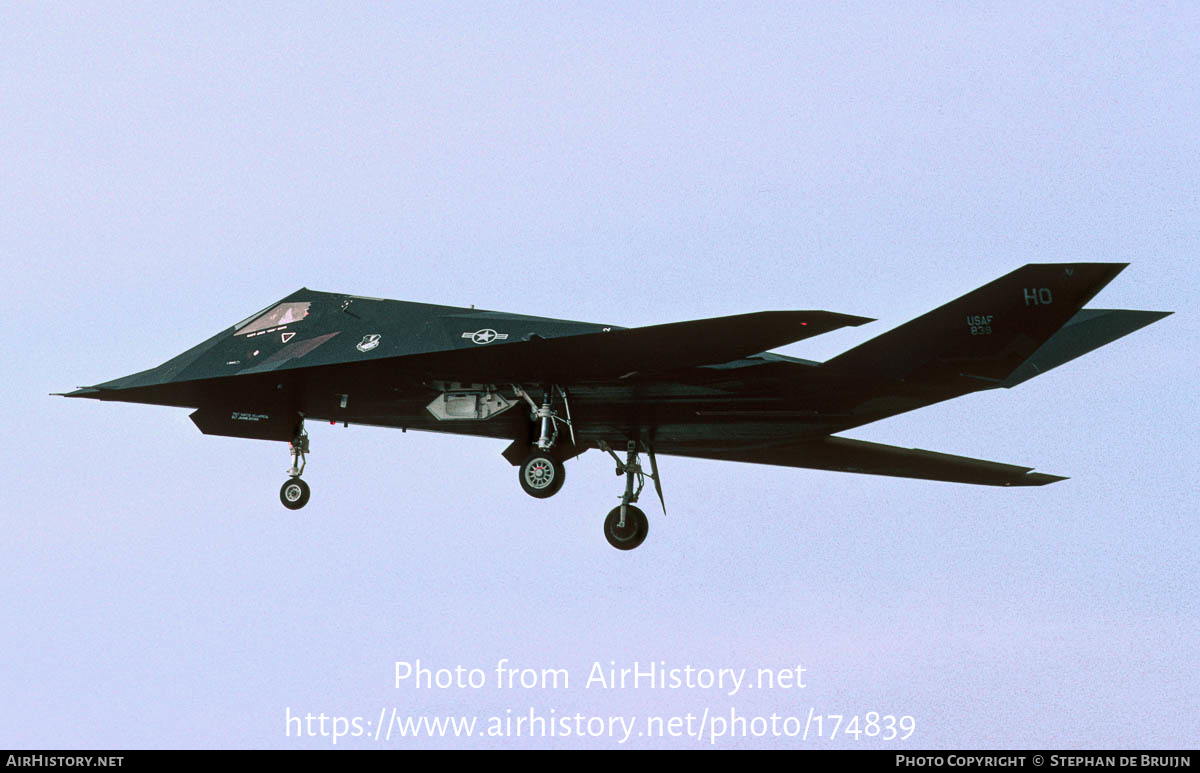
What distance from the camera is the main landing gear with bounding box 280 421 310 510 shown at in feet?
78.7

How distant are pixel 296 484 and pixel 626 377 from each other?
6.28 metres

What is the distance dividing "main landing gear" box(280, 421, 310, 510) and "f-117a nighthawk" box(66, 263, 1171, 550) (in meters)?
0.02

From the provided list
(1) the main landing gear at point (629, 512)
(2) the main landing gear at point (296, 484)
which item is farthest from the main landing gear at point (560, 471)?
(2) the main landing gear at point (296, 484)

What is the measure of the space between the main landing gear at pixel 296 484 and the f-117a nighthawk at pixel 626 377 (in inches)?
0.9

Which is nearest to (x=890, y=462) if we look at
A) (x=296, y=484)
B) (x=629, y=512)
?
(x=629, y=512)

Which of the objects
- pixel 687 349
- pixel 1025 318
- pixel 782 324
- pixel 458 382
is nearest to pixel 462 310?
pixel 458 382

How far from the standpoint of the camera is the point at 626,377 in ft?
70.1

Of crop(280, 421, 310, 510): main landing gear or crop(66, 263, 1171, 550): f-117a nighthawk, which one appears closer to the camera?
crop(66, 263, 1171, 550): f-117a nighthawk

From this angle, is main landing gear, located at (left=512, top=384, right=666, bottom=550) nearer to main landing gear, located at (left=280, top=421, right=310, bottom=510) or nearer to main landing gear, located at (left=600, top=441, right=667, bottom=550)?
main landing gear, located at (left=600, top=441, right=667, bottom=550)

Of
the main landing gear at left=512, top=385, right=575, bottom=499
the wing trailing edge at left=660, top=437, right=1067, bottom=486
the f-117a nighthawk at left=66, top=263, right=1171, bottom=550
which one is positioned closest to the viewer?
the f-117a nighthawk at left=66, top=263, right=1171, bottom=550

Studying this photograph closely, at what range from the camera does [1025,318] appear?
19.4 meters

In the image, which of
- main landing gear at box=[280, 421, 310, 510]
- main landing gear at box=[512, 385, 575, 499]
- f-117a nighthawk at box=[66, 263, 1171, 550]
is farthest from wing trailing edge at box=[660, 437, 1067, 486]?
main landing gear at box=[280, 421, 310, 510]

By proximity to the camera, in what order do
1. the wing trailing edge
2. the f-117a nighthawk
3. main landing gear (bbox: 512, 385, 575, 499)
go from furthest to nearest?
the wing trailing edge → main landing gear (bbox: 512, 385, 575, 499) → the f-117a nighthawk

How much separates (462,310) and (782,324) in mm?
5922
